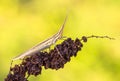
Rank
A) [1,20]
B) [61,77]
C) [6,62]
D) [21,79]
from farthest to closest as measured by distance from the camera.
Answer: [1,20] → [6,62] → [61,77] → [21,79]

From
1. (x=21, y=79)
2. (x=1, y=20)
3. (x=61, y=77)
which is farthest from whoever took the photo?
(x=1, y=20)

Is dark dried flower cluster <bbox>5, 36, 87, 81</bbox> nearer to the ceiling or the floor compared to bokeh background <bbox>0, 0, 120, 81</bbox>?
nearer to the floor

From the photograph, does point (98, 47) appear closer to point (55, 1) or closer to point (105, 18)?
point (105, 18)

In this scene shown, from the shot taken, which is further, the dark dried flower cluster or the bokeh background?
the bokeh background

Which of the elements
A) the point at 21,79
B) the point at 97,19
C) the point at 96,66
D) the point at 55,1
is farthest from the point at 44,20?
the point at 21,79

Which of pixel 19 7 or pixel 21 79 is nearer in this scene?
pixel 21 79

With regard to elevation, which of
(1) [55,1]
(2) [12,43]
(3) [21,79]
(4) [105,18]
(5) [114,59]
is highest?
(1) [55,1]
